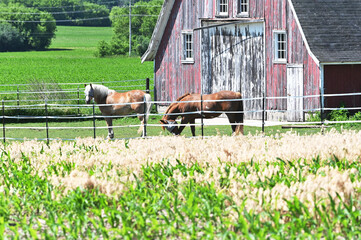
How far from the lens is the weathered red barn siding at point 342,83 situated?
2442 centimetres

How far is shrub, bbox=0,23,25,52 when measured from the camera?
360ft

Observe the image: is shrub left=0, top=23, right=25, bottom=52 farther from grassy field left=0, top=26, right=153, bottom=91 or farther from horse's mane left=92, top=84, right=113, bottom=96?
horse's mane left=92, top=84, right=113, bottom=96

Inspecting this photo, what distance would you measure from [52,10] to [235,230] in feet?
548

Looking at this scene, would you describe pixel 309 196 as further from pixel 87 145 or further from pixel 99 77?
pixel 99 77

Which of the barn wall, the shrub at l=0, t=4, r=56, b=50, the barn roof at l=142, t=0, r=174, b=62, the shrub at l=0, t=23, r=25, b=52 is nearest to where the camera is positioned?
the barn wall

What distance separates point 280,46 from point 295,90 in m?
1.86

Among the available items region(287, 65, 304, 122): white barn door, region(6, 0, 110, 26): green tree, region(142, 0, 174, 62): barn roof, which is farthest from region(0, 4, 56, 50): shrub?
region(287, 65, 304, 122): white barn door

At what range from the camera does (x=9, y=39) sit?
368 ft

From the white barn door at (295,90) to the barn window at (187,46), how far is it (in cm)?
539

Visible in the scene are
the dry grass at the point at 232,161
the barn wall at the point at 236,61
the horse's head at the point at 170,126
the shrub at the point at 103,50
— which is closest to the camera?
the dry grass at the point at 232,161

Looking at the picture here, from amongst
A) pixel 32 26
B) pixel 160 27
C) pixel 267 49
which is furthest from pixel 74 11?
pixel 267 49

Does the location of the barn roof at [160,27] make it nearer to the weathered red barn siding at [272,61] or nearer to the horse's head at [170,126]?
the weathered red barn siding at [272,61]

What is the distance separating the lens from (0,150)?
13.5 metres

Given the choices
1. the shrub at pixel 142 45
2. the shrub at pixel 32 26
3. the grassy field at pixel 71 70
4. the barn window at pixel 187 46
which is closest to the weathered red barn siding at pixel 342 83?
the barn window at pixel 187 46
